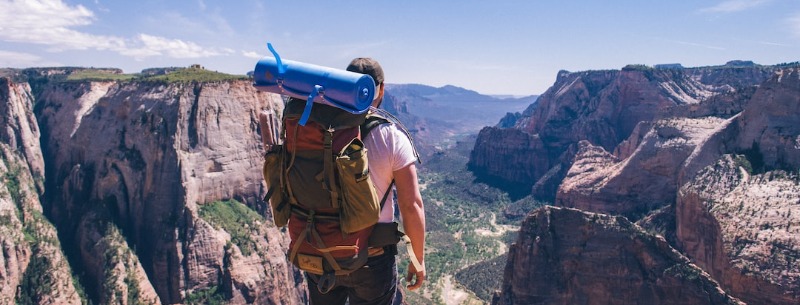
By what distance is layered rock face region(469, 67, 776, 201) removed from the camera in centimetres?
11669

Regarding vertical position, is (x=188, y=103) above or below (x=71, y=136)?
above

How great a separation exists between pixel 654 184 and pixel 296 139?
6790 centimetres

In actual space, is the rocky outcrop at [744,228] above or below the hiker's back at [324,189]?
Result: below

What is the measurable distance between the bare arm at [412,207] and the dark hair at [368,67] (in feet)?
3.91

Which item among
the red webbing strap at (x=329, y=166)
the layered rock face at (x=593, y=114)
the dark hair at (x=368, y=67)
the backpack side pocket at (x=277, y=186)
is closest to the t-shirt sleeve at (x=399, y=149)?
the dark hair at (x=368, y=67)

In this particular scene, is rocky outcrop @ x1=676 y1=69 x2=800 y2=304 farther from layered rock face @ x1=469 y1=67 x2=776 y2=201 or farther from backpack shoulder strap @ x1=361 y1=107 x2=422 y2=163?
layered rock face @ x1=469 y1=67 x2=776 y2=201

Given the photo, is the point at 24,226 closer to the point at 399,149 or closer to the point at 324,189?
the point at 324,189

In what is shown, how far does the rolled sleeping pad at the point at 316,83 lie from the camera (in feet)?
18.9

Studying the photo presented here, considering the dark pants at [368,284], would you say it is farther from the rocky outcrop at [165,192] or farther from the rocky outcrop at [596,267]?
the rocky outcrop at [165,192]

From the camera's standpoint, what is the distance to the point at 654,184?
6494cm

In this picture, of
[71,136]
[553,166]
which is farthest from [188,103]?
[553,166]

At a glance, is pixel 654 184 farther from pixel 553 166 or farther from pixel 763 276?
pixel 553 166

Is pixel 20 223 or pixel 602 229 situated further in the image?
pixel 20 223

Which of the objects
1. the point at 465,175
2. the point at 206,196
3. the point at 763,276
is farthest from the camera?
the point at 465,175
